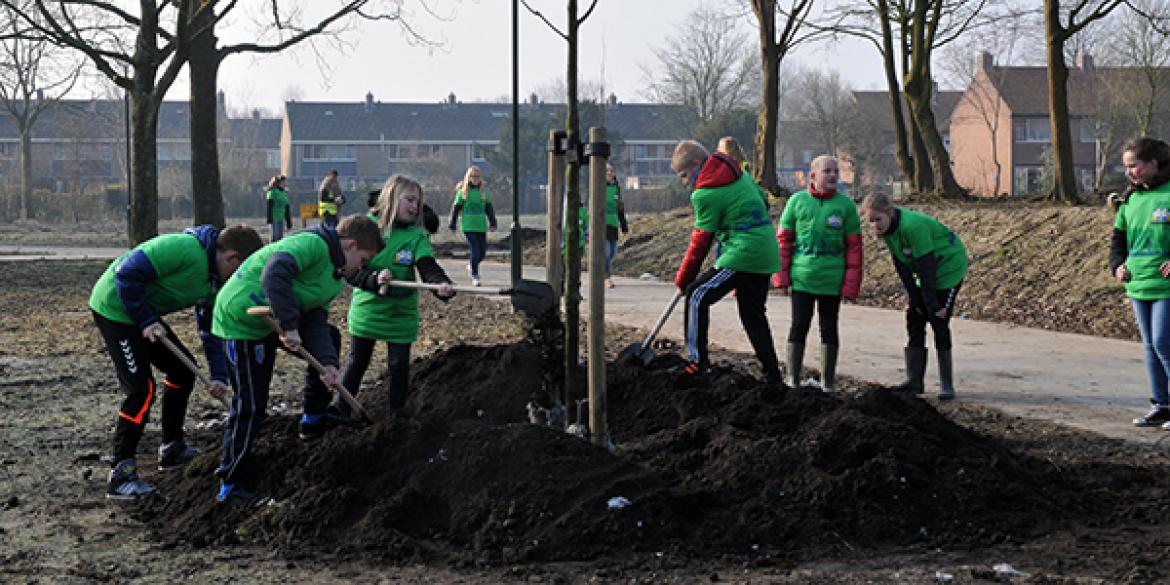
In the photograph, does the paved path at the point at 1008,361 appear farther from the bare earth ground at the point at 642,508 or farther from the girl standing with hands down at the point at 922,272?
the bare earth ground at the point at 642,508

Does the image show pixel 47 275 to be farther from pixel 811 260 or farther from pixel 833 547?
pixel 833 547

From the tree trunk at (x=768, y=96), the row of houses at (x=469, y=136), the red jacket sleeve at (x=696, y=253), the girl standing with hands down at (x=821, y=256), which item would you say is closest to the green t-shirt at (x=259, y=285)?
the red jacket sleeve at (x=696, y=253)

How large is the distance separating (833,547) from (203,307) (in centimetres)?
358

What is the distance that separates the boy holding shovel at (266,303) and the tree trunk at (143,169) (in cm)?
1689

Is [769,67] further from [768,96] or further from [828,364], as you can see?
[828,364]

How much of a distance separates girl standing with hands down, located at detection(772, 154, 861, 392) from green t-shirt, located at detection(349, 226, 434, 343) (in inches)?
109

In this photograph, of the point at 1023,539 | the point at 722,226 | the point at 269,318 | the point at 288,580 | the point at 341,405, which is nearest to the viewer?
the point at 288,580

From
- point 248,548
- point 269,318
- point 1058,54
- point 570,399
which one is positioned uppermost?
point 1058,54

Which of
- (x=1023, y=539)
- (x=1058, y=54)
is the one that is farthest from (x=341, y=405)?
(x=1058, y=54)

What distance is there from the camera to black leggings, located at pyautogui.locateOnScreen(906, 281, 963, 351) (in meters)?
8.96

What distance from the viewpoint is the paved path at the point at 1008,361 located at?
8.50 metres

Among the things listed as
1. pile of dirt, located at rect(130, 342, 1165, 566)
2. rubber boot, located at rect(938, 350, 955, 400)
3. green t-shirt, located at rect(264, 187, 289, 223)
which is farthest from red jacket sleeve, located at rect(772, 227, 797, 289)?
green t-shirt, located at rect(264, 187, 289, 223)

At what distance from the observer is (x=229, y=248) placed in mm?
6492

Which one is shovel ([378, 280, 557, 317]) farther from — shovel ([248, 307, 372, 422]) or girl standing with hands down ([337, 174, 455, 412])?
shovel ([248, 307, 372, 422])
